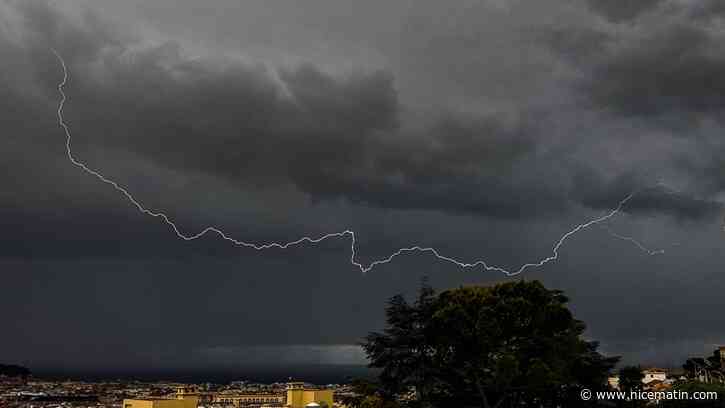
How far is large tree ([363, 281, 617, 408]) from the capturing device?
84.2ft

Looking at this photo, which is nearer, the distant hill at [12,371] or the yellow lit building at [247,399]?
the yellow lit building at [247,399]

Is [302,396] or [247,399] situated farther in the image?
[247,399]

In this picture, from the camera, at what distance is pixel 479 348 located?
26125 mm

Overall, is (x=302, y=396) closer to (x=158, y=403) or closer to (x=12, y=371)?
(x=158, y=403)

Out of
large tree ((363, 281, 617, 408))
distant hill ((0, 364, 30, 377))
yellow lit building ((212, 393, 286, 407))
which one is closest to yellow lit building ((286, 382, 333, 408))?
large tree ((363, 281, 617, 408))

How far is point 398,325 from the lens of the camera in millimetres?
26500

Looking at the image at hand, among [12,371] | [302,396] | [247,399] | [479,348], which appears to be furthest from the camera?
[12,371]

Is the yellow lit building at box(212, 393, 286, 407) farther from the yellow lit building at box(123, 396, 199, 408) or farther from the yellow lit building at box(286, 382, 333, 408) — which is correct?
the yellow lit building at box(123, 396, 199, 408)

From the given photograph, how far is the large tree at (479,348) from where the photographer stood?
2567 centimetres

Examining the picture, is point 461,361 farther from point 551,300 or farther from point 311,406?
point 311,406

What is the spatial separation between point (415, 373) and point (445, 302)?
121 inches

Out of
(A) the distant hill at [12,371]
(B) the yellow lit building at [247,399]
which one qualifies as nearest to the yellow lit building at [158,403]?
(B) the yellow lit building at [247,399]

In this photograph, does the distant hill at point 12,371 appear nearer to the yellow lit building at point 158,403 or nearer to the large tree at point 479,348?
the yellow lit building at point 158,403

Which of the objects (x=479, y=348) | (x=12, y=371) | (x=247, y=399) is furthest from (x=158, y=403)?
(x=12, y=371)
